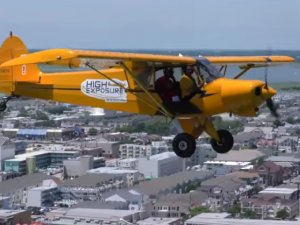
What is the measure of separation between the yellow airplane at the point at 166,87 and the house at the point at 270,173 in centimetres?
2462

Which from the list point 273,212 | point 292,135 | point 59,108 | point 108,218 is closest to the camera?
point 108,218

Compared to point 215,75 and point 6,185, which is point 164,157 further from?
point 215,75

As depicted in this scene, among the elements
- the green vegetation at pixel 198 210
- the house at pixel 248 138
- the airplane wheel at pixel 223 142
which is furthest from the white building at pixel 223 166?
the airplane wheel at pixel 223 142

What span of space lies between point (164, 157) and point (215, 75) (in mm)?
28507

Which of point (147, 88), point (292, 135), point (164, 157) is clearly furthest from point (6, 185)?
point (147, 88)

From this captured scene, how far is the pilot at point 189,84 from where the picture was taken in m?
8.90

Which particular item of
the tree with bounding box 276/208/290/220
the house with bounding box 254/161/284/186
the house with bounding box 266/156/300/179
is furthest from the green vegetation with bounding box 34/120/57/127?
the tree with bounding box 276/208/290/220

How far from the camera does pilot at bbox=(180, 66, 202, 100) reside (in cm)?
890

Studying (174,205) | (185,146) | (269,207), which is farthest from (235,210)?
(185,146)

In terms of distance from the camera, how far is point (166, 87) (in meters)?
9.04

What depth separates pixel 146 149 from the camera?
4212 centimetres

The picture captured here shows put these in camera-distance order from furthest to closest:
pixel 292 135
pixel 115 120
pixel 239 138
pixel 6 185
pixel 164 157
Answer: pixel 115 120
pixel 292 135
pixel 239 138
pixel 164 157
pixel 6 185

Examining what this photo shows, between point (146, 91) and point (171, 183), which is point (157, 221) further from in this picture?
point (146, 91)

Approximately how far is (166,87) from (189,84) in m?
0.24
